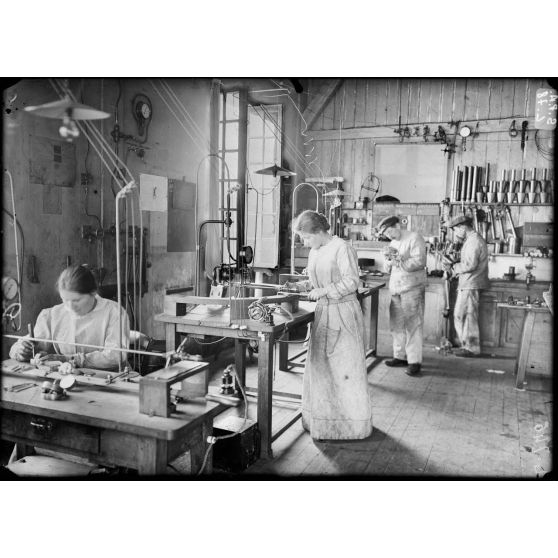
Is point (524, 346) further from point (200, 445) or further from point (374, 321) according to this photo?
point (200, 445)

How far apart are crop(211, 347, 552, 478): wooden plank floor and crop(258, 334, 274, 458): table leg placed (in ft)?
0.37

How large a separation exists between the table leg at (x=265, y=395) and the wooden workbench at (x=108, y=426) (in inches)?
34.3

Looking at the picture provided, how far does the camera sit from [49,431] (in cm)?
233

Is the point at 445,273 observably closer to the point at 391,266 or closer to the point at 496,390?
the point at 391,266

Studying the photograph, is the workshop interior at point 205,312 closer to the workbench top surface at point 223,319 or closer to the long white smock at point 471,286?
the workbench top surface at point 223,319

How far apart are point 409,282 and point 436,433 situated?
6.59 feet

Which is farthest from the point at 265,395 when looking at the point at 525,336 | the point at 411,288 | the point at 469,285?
the point at 469,285

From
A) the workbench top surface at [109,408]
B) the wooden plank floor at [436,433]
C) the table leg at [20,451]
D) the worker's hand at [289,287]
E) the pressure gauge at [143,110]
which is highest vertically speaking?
the pressure gauge at [143,110]

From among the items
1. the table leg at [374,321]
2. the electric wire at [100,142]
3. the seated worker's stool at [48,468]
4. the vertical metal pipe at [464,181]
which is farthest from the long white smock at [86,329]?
the vertical metal pipe at [464,181]

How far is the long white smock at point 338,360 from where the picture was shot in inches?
141

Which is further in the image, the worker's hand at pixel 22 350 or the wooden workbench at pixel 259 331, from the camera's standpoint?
the wooden workbench at pixel 259 331

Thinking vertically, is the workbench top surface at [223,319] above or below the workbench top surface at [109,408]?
above

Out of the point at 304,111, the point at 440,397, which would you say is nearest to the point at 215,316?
the point at 440,397
